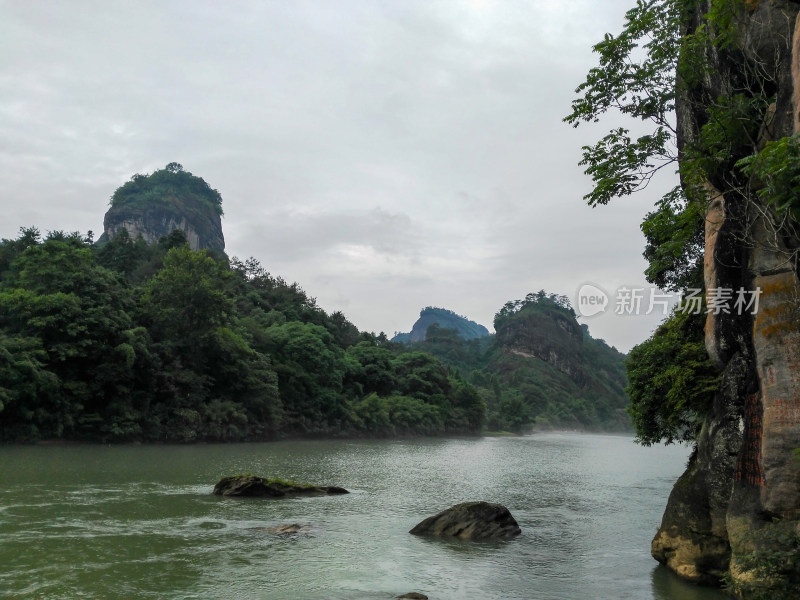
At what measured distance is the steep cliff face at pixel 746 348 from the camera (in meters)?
7.71

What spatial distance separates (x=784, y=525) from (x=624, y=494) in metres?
13.6

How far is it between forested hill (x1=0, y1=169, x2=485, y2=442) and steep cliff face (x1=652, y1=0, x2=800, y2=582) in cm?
2498

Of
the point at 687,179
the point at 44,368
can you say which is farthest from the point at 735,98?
the point at 44,368

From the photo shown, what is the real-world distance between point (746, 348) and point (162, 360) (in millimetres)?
32054

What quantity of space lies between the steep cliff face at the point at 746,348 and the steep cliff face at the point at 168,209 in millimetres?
95210

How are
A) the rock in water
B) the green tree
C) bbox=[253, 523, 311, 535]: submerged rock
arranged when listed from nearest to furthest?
1. the green tree
2. bbox=[253, 523, 311, 535]: submerged rock
3. the rock in water

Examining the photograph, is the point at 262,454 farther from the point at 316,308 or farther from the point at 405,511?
the point at 316,308

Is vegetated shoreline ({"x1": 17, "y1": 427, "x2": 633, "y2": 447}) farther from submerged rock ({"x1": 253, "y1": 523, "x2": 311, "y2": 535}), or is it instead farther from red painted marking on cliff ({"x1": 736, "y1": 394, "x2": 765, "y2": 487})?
red painted marking on cliff ({"x1": 736, "y1": 394, "x2": 765, "y2": 487})

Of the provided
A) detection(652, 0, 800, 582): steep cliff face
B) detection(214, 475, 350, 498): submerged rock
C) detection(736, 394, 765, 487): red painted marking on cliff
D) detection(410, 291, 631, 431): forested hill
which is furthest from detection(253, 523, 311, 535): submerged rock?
detection(410, 291, 631, 431): forested hill

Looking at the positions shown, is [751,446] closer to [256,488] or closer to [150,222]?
[256,488]

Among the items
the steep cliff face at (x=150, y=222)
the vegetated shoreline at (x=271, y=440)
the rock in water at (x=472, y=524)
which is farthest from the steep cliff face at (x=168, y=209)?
the rock in water at (x=472, y=524)

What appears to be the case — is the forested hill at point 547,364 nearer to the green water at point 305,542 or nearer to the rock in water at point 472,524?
the green water at point 305,542

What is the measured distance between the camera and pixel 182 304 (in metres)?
36.8

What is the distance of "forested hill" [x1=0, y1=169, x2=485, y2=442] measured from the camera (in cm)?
2833
